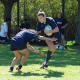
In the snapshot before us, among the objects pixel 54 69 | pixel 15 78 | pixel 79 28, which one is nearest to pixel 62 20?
pixel 79 28

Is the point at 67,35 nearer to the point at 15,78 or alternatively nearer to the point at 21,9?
the point at 21,9

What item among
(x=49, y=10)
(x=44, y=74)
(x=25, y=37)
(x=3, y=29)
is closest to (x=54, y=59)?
(x=44, y=74)

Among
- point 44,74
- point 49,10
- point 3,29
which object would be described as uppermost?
point 49,10

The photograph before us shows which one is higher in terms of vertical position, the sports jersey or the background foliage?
the background foliage

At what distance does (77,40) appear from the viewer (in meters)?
13.4

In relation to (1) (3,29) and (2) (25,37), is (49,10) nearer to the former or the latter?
(1) (3,29)

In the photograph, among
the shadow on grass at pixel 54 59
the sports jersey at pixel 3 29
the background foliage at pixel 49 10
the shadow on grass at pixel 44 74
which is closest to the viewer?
the shadow on grass at pixel 44 74

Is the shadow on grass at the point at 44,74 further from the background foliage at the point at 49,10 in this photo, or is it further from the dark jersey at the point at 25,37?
the background foliage at the point at 49,10

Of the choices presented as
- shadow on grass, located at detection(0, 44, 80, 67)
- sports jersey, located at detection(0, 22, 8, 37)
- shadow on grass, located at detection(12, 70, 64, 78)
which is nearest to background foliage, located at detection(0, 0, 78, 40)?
sports jersey, located at detection(0, 22, 8, 37)

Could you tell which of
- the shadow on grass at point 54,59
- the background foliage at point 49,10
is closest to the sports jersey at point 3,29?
the background foliage at point 49,10

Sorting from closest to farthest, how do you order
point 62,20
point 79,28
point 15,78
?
point 15,78 → point 62,20 → point 79,28

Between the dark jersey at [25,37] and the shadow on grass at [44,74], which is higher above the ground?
the dark jersey at [25,37]

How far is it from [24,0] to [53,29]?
11.1 meters

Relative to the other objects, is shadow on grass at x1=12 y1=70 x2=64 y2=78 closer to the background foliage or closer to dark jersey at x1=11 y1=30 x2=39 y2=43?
dark jersey at x1=11 y1=30 x2=39 y2=43
